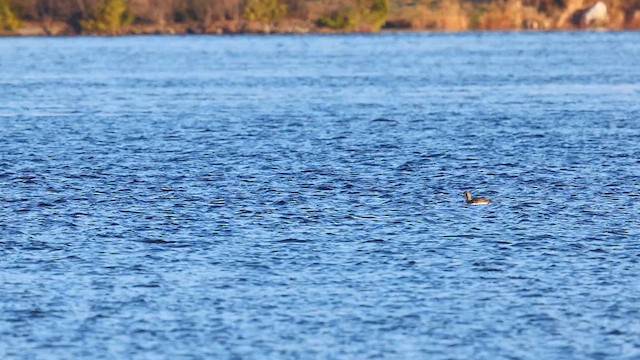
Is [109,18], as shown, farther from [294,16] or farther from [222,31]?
[294,16]

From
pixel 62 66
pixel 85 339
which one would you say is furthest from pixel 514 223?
pixel 62 66

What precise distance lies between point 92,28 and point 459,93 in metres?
83.2

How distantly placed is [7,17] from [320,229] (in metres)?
113

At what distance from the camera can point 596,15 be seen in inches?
5300

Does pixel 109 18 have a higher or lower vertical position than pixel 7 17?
lower

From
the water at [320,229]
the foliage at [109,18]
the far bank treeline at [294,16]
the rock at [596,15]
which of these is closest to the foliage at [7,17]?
the far bank treeline at [294,16]

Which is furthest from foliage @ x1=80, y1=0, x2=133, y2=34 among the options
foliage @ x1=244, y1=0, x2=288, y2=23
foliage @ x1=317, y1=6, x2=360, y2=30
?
foliage @ x1=317, y1=6, x2=360, y2=30

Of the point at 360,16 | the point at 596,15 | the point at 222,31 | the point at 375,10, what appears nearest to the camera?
the point at 596,15

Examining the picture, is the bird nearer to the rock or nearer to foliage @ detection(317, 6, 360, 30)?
the rock

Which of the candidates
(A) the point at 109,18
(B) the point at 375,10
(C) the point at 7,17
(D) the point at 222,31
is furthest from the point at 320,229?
(D) the point at 222,31

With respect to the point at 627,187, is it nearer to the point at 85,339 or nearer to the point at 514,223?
the point at 514,223

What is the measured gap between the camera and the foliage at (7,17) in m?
130

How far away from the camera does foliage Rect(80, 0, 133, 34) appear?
429ft

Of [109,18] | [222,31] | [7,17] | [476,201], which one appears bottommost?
[222,31]
